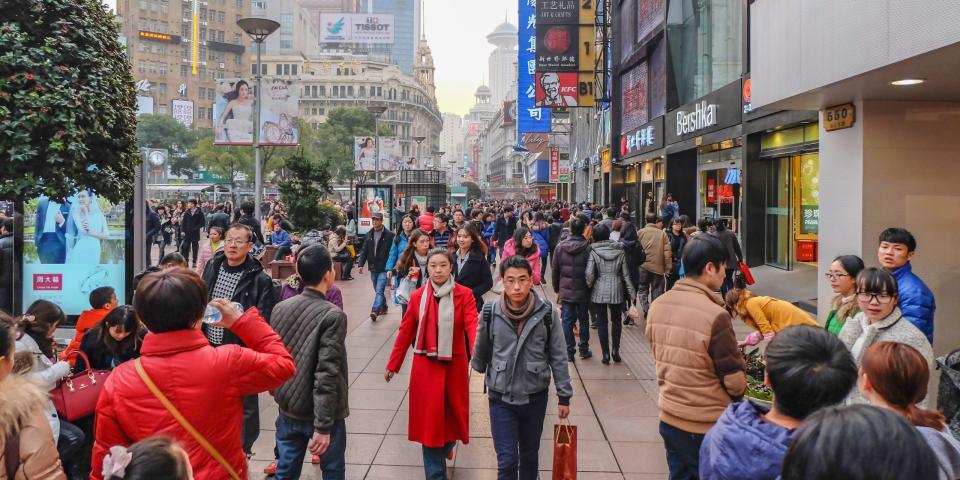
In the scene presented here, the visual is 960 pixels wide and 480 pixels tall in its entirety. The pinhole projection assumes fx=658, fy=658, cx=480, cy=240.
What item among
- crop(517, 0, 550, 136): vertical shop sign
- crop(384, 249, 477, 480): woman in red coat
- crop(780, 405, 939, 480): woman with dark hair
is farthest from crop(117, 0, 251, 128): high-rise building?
crop(780, 405, 939, 480): woman with dark hair

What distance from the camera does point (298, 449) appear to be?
13.1 ft

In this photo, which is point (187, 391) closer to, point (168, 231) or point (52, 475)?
point (52, 475)

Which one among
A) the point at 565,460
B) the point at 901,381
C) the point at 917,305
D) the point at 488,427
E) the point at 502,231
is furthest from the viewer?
the point at 502,231

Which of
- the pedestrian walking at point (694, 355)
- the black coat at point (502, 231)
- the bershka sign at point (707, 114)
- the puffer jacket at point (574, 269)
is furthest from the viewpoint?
the black coat at point (502, 231)

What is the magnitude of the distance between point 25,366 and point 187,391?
4.11 feet

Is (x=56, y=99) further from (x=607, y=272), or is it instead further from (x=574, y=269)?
(x=607, y=272)

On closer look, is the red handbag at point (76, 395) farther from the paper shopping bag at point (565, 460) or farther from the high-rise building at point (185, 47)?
the high-rise building at point (185, 47)

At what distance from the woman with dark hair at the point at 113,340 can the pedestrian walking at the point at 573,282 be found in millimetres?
5230

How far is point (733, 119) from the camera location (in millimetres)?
15484

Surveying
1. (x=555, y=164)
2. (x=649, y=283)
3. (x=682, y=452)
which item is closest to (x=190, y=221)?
(x=649, y=283)

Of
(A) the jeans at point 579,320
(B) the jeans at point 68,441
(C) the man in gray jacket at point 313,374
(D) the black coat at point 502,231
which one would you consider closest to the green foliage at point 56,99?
(B) the jeans at point 68,441

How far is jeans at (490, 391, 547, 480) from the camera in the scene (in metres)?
4.08

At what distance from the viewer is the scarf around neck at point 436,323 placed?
178 inches

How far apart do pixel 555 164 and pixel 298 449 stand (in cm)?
4972
